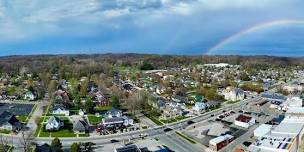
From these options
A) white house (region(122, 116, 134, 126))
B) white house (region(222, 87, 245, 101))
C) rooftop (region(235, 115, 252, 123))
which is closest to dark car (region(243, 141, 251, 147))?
rooftop (region(235, 115, 252, 123))

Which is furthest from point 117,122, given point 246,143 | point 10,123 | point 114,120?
point 246,143

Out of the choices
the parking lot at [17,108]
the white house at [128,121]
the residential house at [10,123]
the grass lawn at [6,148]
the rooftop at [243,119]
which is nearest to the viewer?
the grass lawn at [6,148]

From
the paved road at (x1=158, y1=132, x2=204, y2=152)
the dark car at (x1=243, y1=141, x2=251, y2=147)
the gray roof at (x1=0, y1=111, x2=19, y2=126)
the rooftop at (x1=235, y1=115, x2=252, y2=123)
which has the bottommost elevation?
the paved road at (x1=158, y1=132, x2=204, y2=152)

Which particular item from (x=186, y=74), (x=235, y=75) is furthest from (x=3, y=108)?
(x=235, y=75)

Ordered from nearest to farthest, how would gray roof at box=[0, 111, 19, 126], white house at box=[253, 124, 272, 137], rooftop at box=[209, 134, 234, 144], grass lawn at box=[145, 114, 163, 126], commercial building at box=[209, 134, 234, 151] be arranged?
commercial building at box=[209, 134, 234, 151] → rooftop at box=[209, 134, 234, 144] → white house at box=[253, 124, 272, 137] → gray roof at box=[0, 111, 19, 126] → grass lawn at box=[145, 114, 163, 126]

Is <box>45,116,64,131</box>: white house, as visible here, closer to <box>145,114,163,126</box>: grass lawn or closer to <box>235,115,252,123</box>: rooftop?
<box>145,114,163,126</box>: grass lawn

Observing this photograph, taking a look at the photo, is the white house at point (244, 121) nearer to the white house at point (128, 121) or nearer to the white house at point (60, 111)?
the white house at point (128, 121)

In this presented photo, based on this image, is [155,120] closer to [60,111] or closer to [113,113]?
[113,113]

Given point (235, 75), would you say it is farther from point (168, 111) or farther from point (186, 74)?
point (168, 111)

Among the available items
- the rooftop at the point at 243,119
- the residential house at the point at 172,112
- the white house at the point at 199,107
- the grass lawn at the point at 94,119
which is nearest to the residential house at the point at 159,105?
the residential house at the point at 172,112
